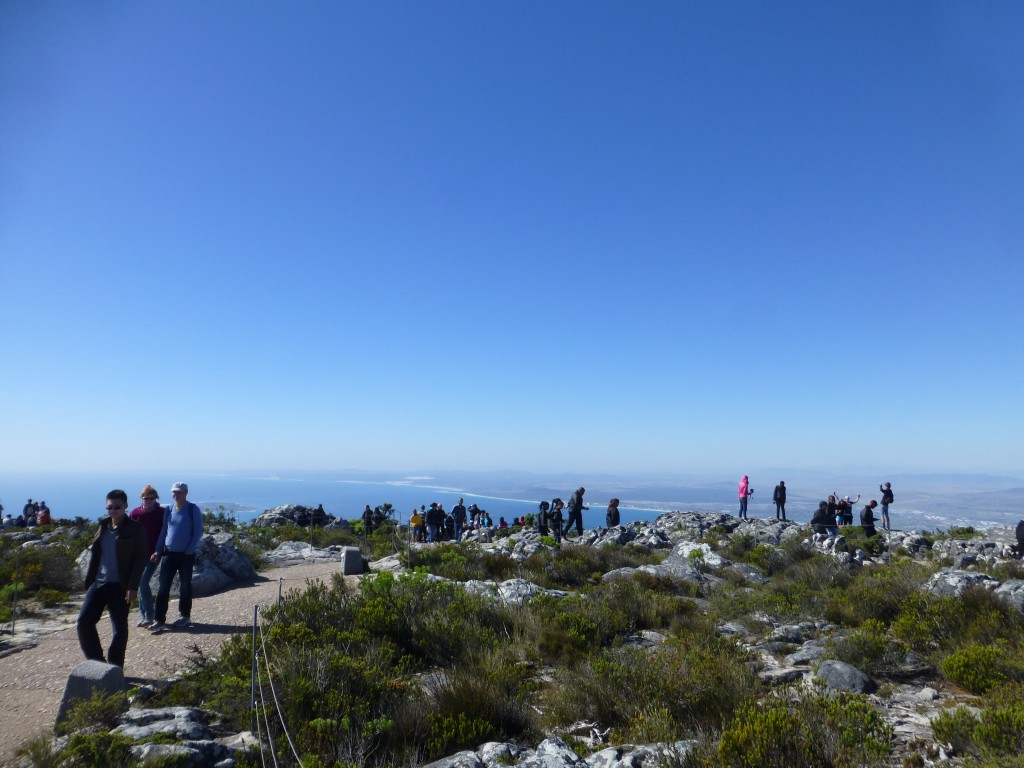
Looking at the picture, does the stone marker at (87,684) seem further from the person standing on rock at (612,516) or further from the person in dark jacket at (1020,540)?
the person in dark jacket at (1020,540)

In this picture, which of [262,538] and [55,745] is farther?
[262,538]

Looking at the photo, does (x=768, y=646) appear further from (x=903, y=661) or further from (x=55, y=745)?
(x=55, y=745)

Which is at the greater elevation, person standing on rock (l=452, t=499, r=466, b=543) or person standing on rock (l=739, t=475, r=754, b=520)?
person standing on rock (l=739, t=475, r=754, b=520)

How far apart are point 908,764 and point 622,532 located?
16088 mm

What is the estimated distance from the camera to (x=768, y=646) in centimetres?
739

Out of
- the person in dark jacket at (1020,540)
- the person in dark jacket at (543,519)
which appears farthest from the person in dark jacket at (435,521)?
the person in dark jacket at (1020,540)

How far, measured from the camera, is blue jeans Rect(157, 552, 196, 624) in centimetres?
755

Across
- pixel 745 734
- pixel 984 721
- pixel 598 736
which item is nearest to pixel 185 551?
pixel 598 736

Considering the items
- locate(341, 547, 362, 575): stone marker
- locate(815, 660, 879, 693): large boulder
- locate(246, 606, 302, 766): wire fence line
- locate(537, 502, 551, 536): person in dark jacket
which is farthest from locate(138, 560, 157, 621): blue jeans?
locate(537, 502, 551, 536): person in dark jacket

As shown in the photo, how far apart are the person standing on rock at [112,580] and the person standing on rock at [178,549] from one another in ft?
5.33

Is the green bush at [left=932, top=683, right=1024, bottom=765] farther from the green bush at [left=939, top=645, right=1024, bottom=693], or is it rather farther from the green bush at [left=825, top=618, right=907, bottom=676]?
the green bush at [left=825, top=618, right=907, bottom=676]

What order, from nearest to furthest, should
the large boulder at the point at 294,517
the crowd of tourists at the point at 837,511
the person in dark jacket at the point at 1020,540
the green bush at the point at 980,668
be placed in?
the green bush at the point at 980,668 < the person in dark jacket at the point at 1020,540 < the crowd of tourists at the point at 837,511 < the large boulder at the point at 294,517

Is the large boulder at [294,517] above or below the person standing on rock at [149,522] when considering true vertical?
below

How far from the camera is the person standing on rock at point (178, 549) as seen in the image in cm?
757
